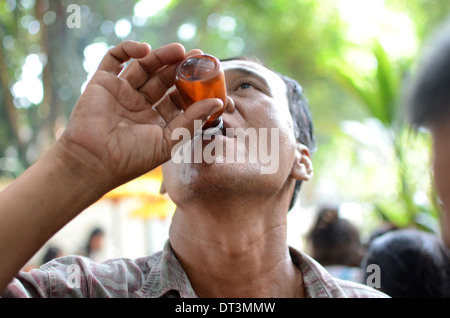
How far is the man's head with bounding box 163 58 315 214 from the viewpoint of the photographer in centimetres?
126

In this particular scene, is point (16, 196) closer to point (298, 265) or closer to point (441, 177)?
point (441, 177)

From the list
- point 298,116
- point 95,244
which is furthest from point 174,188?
point 95,244

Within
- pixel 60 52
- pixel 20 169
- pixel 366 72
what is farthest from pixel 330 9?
pixel 20 169

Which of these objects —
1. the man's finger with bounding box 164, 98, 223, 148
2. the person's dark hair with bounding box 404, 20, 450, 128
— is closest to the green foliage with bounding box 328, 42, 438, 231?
the man's finger with bounding box 164, 98, 223, 148

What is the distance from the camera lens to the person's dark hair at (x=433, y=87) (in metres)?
0.53

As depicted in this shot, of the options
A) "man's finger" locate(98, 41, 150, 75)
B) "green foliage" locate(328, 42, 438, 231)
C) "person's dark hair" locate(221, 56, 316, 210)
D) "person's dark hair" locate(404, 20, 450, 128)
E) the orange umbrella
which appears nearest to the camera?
"person's dark hair" locate(404, 20, 450, 128)

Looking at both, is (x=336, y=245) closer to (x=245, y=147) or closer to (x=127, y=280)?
(x=245, y=147)

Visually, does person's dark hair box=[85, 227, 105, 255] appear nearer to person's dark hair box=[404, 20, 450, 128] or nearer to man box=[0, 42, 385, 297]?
man box=[0, 42, 385, 297]

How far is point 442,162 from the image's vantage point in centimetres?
54

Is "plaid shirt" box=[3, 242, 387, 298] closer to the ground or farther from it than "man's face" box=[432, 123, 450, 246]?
closer to the ground

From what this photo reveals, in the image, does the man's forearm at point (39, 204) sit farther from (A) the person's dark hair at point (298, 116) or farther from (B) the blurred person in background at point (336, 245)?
(B) the blurred person in background at point (336, 245)

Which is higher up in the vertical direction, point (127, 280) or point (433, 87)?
point (433, 87)

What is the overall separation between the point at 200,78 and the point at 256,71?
55cm

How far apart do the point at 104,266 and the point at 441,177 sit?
3.25ft
